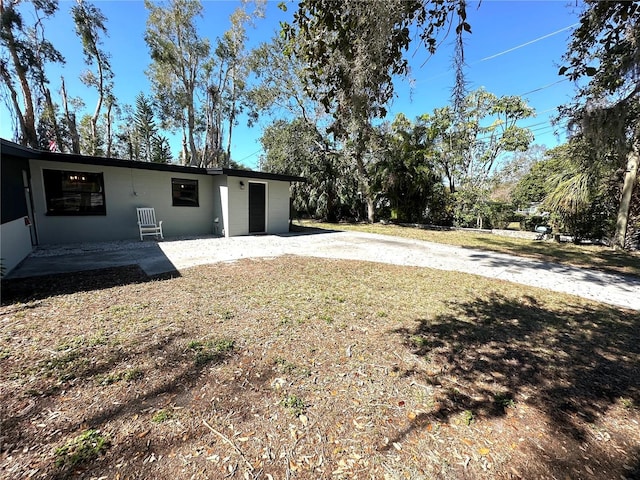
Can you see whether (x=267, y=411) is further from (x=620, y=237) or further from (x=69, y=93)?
(x=69, y=93)

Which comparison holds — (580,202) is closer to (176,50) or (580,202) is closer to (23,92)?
(176,50)

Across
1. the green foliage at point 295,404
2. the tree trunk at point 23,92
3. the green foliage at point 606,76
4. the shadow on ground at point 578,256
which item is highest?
the tree trunk at point 23,92

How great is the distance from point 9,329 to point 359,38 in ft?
14.3

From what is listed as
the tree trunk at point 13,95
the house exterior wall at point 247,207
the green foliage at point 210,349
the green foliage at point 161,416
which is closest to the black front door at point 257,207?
the house exterior wall at point 247,207

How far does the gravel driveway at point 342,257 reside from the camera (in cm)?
482

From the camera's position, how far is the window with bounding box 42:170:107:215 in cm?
670

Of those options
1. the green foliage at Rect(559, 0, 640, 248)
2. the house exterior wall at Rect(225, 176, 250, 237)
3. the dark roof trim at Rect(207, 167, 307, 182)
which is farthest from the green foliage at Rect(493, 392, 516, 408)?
the house exterior wall at Rect(225, 176, 250, 237)

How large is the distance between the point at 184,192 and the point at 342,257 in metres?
5.89

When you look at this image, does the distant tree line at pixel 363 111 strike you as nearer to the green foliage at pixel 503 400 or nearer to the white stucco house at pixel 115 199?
the green foliage at pixel 503 400

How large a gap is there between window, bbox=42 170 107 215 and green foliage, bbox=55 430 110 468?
7681 mm

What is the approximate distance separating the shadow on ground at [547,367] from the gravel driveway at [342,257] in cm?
140

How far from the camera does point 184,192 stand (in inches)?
348

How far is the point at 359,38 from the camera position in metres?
2.11

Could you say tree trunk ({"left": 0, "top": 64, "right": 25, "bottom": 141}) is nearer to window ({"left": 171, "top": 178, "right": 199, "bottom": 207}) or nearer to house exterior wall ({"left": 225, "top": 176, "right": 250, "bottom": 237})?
window ({"left": 171, "top": 178, "right": 199, "bottom": 207})
